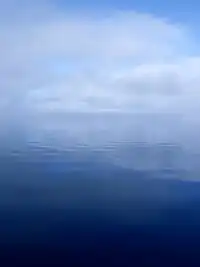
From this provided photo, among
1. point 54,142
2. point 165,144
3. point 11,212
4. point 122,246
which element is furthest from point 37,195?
point 165,144

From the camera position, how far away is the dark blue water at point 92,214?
2.90 meters

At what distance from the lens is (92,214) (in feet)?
10.2

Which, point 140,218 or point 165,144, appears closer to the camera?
point 140,218

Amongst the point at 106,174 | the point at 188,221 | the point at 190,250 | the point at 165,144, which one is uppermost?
the point at 165,144

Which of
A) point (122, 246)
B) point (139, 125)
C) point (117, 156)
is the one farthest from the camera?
point (117, 156)

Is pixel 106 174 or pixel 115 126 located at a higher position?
pixel 115 126

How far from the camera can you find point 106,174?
11.4 ft

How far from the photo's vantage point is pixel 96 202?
3176mm

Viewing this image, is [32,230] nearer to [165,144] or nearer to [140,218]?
[140,218]

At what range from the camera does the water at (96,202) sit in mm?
2914

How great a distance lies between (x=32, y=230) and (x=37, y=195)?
12.1 inches

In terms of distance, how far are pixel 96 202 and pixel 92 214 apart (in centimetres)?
11

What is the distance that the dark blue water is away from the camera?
290 centimetres

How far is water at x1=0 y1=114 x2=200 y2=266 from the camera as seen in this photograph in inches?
115
